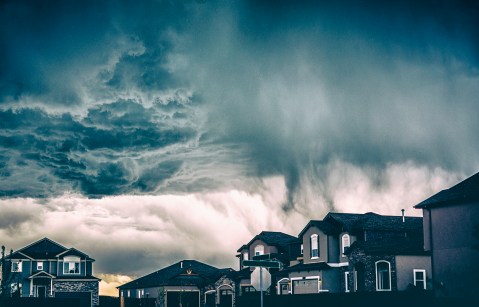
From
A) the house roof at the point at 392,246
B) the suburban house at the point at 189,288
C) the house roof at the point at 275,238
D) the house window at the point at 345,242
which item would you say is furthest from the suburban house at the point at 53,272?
the house roof at the point at 392,246

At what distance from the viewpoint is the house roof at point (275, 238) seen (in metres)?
75.6

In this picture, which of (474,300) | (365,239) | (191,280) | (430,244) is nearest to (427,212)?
(430,244)

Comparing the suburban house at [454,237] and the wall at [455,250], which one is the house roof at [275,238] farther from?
the wall at [455,250]

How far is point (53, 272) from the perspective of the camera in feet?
279

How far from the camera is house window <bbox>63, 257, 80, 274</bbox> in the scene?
8569 cm

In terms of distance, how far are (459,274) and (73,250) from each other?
189ft

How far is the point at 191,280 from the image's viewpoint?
257 ft

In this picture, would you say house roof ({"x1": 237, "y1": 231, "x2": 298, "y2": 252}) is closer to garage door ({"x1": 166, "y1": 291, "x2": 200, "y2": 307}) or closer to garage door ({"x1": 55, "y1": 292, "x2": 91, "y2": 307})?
garage door ({"x1": 166, "y1": 291, "x2": 200, "y2": 307})

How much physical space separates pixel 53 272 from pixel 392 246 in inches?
1917

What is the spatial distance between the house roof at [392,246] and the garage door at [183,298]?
26939 mm

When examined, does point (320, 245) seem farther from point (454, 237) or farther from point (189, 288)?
point (189, 288)

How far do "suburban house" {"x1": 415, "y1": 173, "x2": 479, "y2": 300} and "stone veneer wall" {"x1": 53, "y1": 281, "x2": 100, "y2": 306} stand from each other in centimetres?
5250

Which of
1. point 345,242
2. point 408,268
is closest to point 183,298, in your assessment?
point 345,242

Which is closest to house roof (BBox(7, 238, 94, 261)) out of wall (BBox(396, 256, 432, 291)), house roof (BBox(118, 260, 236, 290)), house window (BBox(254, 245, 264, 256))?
house roof (BBox(118, 260, 236, 290))
